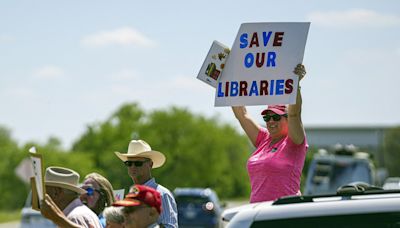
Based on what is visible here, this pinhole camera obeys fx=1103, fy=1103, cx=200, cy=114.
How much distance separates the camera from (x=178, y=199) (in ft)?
112

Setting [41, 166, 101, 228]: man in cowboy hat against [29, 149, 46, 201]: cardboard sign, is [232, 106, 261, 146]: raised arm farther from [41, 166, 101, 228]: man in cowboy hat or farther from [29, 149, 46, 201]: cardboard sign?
[29, 149, 46, 201]: cardboard sign

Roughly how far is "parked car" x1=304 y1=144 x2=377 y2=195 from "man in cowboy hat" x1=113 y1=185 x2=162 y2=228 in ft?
74.0

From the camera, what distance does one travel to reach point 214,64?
8875 millimetres

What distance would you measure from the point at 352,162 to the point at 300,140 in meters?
22.5

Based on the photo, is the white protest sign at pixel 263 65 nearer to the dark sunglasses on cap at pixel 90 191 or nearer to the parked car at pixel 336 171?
the dark sunglasses on cap at pixel 90 191

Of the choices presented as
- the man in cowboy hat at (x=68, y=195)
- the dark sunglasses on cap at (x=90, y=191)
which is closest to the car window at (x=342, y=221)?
the man in cowboy hat at (x=68, y=195)

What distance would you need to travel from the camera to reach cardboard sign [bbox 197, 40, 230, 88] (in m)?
8.85

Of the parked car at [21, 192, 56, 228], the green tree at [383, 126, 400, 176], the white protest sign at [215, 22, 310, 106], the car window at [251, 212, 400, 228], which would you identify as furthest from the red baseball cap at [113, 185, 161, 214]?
the green tree at [383, 126, 400, 176]

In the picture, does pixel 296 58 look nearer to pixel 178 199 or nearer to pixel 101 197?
pixel 101 197

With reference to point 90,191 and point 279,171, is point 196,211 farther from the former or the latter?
point 279,171

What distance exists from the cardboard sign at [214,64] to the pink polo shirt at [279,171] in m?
0.93

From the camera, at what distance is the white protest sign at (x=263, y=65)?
333 inches

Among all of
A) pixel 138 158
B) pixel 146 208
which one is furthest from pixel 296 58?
pixel 146 208

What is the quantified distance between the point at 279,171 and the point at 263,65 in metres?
0.93
